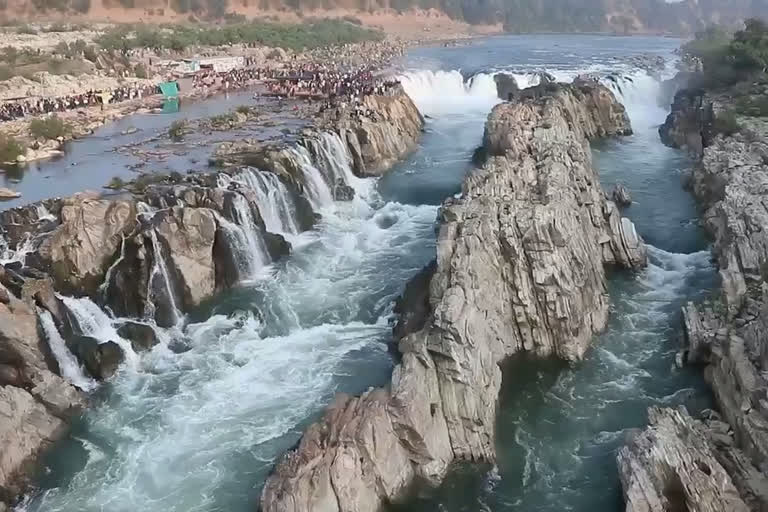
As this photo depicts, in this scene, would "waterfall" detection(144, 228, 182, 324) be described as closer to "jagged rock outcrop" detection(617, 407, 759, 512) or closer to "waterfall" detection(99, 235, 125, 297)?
"waterfall" detection(99, 235, 125, 297)

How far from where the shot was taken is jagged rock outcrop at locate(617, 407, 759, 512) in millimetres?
15406

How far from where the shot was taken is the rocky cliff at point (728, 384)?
15797 mm

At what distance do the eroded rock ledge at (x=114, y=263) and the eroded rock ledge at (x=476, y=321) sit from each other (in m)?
7.92

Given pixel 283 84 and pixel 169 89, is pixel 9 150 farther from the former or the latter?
pixel 283 84

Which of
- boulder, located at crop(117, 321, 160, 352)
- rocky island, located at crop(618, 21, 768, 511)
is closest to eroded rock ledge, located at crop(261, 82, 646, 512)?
rocky island, located at crop(618, 21, 768, 511)

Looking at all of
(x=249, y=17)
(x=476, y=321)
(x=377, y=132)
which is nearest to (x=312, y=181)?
(x=377, y=132)

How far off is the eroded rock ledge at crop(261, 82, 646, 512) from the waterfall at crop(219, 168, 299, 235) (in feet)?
29.2

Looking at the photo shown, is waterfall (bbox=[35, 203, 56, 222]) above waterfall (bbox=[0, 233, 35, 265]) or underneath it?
above

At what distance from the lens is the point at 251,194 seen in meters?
32.8

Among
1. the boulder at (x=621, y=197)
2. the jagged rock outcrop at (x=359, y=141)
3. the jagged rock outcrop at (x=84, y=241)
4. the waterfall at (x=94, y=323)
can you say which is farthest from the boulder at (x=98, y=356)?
the boulder at (x=621, y=197)

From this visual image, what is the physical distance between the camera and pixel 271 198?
112ft

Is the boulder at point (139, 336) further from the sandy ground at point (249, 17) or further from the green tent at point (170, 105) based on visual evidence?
the sandy ground at point (249, 17)

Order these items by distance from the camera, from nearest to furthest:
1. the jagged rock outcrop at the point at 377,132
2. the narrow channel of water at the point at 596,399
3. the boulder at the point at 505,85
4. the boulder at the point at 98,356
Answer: the narrow channel of water at the point at 596,399, the boulder at the point at 98,356, the jagged rock outcrop at the point at 377,132, the boulder at the point at 505,85

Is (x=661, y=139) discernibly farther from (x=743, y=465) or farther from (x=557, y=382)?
(x=743, y=465)
